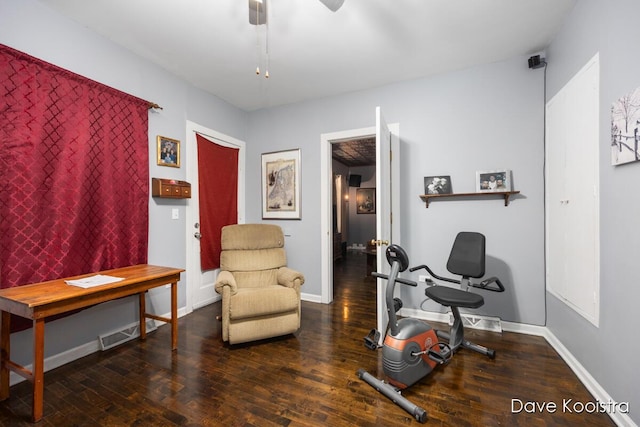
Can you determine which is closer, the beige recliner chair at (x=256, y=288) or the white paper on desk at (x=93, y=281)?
the white paper on desk at (x=93, y=281)

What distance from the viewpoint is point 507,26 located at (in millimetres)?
2193

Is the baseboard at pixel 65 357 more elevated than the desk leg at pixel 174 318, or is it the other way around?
the desk leg at pixel 174 318

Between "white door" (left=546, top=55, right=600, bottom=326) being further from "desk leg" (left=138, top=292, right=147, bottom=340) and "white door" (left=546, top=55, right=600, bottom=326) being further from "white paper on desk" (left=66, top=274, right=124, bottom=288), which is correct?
"desk leg" (left=138, top=292, right=147, bottom=340)

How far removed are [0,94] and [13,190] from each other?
0.63 metres

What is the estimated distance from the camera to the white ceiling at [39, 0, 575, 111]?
1.98 m

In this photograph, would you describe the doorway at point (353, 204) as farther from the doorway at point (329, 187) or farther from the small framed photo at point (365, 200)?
the doorway at point (329, 187)

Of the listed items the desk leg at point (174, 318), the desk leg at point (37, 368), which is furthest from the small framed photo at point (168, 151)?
the desk leg at point (37, 368)

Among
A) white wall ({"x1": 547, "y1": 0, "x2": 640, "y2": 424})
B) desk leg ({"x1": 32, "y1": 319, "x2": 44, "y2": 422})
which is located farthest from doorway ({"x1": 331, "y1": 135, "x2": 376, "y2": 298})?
desk leg ({"x1": 32, "y1": 319, "x2": 44, "y2": 422})

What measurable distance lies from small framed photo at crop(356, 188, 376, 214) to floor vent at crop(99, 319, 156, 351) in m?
6.57

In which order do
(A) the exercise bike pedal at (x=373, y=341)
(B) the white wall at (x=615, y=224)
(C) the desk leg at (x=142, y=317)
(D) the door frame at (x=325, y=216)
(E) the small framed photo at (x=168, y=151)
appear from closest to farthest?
(B) the white wall at (x=615, y=224) → (A) the exercise bike pedal at (x=373, y=341) → (C) the desk leg at (x=142, y=317) → (E) the small framed photo at (x=168, y=151) → (D) the door frame at (x=325, y=216)

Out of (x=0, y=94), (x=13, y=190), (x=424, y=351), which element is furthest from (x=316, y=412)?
(x=0, y=94)

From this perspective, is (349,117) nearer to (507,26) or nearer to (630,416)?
(507,26)

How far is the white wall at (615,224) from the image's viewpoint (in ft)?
4.56

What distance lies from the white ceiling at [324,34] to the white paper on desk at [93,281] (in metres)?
2.04
